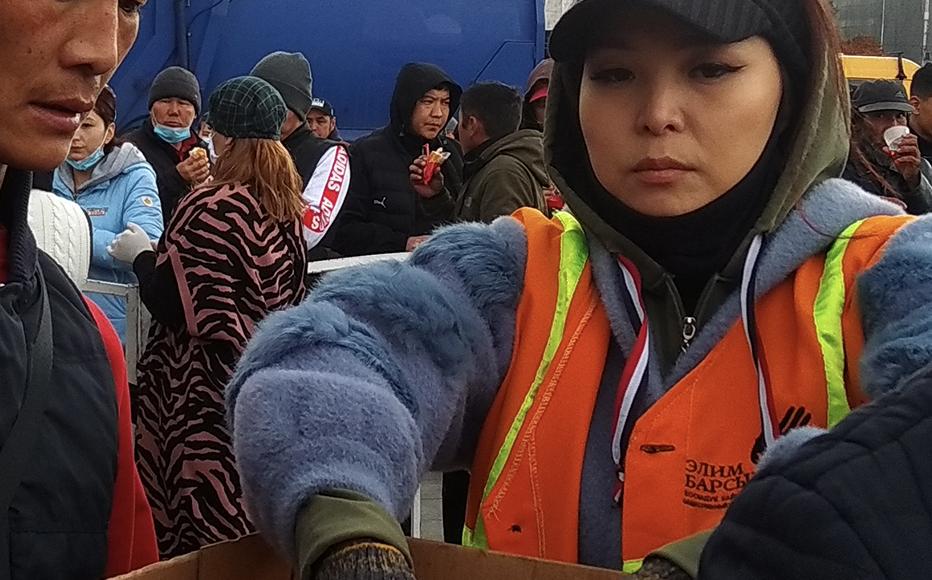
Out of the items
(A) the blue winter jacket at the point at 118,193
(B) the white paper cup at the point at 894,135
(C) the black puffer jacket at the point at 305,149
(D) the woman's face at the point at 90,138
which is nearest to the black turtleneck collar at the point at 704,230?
(A) the blue winter jacket at the point at 118,193

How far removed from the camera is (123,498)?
1492mm

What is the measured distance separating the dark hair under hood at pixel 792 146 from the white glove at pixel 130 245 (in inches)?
104

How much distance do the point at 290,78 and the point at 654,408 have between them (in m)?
4.21

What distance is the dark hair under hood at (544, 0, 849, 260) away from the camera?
4.67 feet

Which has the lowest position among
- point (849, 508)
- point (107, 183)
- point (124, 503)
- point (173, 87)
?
point (107, 183)

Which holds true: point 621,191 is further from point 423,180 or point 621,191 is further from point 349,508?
point 423,180

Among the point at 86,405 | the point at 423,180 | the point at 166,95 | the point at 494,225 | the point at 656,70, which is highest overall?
the point at 656,70

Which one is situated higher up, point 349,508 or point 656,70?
point 656,70

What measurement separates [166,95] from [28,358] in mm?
4671

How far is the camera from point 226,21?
8344mm

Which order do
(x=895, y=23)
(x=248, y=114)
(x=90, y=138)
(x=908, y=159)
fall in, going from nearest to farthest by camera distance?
(x=248, y=114), (x=90, y=138), (x=908, y=159), (x=895, y=23)

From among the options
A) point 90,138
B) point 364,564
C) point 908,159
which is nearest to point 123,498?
point 364,564

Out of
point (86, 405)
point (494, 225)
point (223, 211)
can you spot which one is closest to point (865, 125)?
point (223, 211)

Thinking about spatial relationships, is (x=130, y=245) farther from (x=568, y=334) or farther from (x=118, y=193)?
(x=568, y=334)
